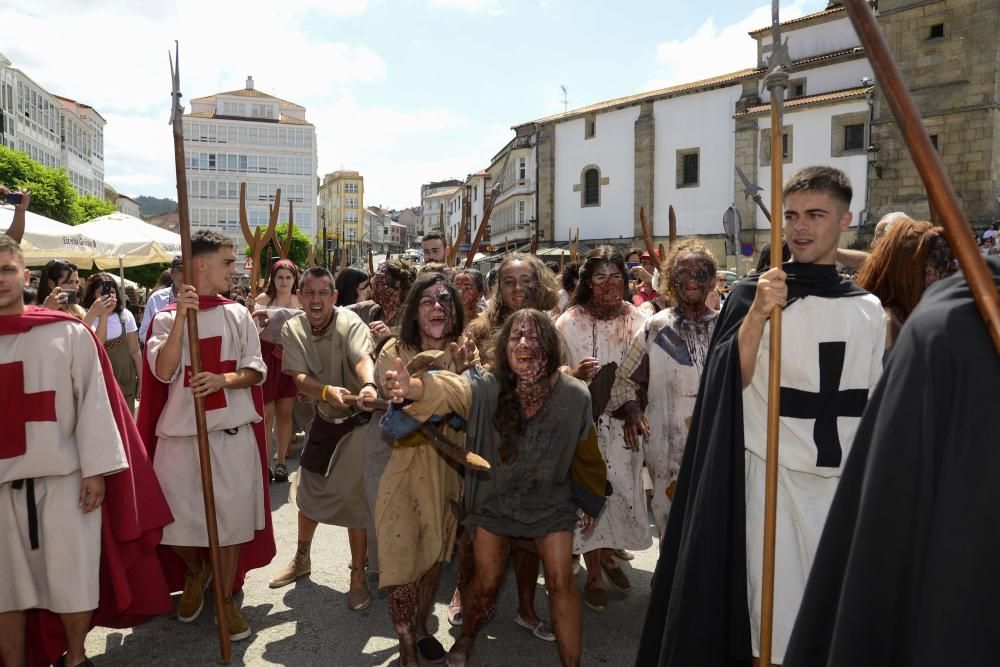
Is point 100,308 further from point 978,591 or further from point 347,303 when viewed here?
point 978,591

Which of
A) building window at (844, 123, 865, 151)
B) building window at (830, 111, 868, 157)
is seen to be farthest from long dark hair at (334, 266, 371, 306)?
building window at (844, 123, 865, 151)

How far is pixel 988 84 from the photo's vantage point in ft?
78.1

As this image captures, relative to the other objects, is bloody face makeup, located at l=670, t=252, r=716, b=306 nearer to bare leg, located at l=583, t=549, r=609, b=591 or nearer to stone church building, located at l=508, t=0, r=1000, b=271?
bare leg, located at l=583, t=549, r=609, b=591

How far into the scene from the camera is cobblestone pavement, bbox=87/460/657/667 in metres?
3.67

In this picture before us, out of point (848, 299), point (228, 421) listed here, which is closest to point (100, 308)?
point (228, 421)

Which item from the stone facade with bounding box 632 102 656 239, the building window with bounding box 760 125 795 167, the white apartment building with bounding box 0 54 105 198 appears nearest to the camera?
the building window with bounding box 760 125 795 167

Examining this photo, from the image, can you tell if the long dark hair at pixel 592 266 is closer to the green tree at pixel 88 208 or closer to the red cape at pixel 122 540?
the red cape at pixel 122 540

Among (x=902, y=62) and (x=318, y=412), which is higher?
(x=902, y=62)

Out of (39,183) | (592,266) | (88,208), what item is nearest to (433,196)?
(88,208)

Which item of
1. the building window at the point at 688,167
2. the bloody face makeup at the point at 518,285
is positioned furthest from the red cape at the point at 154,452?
the building window at the point at 688,167

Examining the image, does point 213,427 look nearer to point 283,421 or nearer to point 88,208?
point 283,421

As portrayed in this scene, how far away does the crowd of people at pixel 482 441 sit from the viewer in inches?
105

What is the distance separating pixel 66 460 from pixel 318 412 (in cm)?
142

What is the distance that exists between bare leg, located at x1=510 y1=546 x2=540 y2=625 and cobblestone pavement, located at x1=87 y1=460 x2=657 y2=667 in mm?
103
